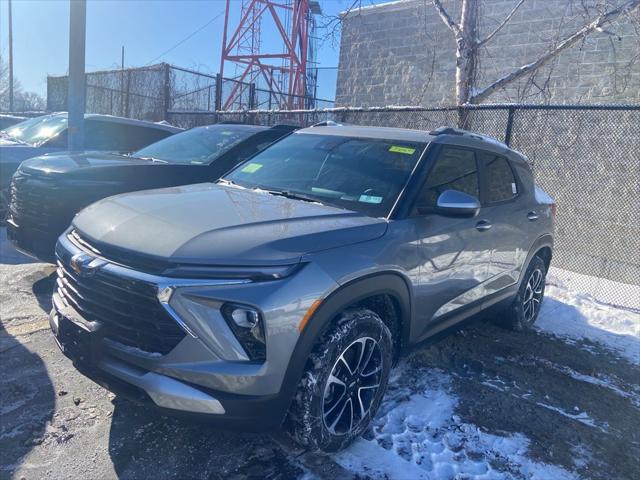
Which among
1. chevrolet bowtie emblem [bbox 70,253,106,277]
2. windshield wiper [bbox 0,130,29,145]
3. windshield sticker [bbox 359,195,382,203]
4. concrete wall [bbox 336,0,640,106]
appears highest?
concrete wall [bbox 336,0,640,106]

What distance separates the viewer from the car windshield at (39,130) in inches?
321

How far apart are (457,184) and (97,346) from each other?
2.70 m

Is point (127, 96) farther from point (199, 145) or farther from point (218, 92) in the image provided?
point (199, 145)

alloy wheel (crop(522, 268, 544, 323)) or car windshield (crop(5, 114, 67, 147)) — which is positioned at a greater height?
car windshield (crop(5, 114, 67, 147))

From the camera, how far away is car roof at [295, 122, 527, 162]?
12.8ft

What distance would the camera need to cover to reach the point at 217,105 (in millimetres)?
12281

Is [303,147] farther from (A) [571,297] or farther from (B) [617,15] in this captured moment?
(B) [617,15]

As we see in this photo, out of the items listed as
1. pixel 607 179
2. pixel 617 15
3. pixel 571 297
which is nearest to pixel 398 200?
pixel 571 297

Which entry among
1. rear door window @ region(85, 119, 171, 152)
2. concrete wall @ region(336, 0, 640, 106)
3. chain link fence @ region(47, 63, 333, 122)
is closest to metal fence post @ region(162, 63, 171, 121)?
chain link fence @ region(47, 63, 333, 122)

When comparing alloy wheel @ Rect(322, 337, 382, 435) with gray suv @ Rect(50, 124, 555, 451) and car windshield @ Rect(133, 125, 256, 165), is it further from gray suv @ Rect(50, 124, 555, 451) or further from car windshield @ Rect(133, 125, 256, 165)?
car windshield @ Rect(133, 125, 256, 165)

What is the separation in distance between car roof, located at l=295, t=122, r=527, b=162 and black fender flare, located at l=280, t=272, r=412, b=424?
1.27 meters

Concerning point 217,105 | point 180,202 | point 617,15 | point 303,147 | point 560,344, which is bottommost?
point 560,344

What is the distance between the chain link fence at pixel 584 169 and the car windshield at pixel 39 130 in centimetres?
435

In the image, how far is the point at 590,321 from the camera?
19.4ft
